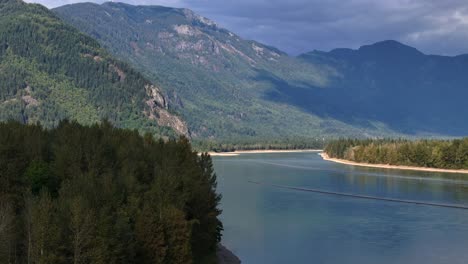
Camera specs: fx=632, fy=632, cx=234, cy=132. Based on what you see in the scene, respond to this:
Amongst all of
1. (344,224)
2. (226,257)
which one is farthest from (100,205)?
(344,224)

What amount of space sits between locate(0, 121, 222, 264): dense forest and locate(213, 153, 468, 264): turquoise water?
11.1 m

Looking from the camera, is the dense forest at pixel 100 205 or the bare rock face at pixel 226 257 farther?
the bare rock face at pixel 226 257

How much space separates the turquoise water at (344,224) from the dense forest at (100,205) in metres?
11.1

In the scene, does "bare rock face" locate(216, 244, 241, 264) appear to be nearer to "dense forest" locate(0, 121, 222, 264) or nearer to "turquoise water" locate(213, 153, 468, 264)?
"dense forest" locate(0, 121, 222, 264)

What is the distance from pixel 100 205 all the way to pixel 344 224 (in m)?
54.6

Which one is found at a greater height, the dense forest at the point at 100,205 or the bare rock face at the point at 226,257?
the dense forest at the point at 100,205

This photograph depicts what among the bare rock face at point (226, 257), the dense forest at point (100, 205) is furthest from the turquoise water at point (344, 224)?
the dense forest at point (100, 205)

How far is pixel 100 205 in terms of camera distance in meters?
53.1

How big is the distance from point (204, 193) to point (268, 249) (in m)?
11.6

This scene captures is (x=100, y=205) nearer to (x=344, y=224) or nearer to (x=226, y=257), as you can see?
(x=226, y=257)

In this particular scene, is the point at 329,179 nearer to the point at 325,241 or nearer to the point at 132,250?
the point at 325,241

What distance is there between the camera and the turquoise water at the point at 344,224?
76188mm

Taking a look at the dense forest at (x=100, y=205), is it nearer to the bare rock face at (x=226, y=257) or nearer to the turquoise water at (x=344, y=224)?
the bare rock face at (x=226, y=257)

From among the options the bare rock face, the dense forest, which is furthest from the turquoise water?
the dense forest
